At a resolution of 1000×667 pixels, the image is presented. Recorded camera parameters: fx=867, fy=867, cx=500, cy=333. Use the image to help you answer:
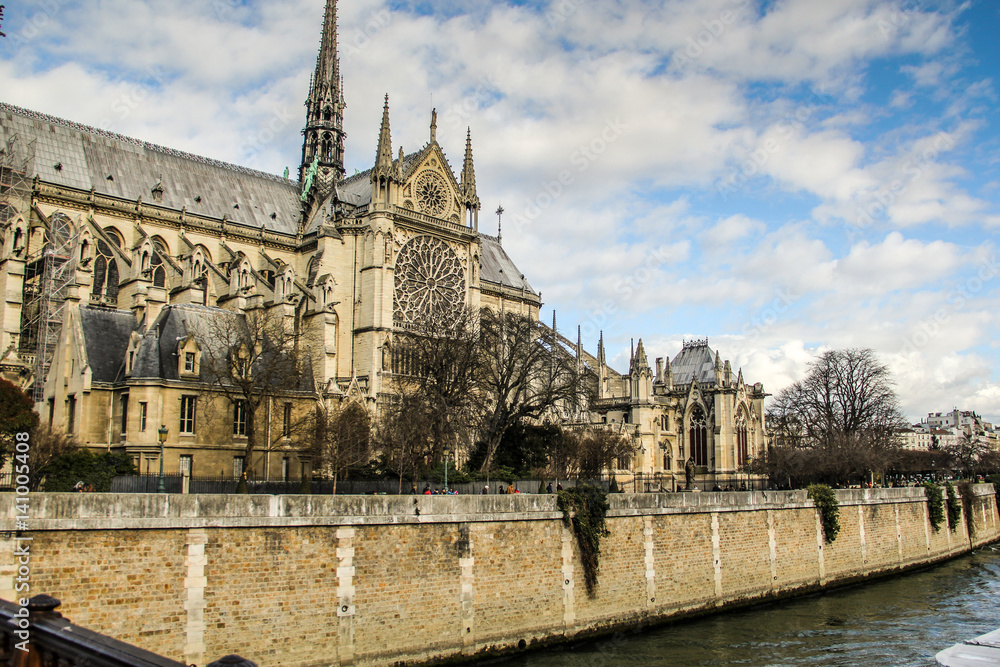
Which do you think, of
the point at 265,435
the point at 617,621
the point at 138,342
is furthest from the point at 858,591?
the point at 138,342

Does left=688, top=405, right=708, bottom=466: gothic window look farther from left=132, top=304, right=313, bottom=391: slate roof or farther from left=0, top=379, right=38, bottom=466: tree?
left=0, top=379, right=38, bottom=466: tree

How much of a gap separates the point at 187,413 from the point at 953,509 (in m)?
39.1

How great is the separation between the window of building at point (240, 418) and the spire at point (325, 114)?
107ft

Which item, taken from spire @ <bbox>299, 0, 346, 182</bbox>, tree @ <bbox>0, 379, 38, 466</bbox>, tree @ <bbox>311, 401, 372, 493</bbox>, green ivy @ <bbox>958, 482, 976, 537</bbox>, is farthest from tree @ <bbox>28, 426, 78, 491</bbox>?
green ivy @ <bbox>958, 482, 976, 537</bbox>

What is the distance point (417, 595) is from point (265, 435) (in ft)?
47.2

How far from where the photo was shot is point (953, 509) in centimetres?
4612

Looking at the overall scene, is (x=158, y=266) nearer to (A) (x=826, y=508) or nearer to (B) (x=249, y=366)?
(B) (x=249, y=366)

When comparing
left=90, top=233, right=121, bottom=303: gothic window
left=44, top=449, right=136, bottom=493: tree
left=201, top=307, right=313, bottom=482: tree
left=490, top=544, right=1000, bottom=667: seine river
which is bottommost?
left=490, top=544, right=1000, bottom=667: seine river

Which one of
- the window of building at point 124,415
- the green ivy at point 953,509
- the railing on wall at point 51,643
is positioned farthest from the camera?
the green ivy at point 953,509

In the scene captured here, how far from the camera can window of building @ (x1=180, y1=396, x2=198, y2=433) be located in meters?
29.0

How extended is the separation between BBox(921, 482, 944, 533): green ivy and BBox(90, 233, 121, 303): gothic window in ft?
135

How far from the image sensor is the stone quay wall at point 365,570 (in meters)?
15.4

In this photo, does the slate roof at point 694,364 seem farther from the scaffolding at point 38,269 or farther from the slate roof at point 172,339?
the scaffolding at point 38,269

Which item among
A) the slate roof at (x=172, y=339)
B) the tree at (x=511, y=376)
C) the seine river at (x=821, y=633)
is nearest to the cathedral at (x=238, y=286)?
the slate roof at (x=172, y=339)
